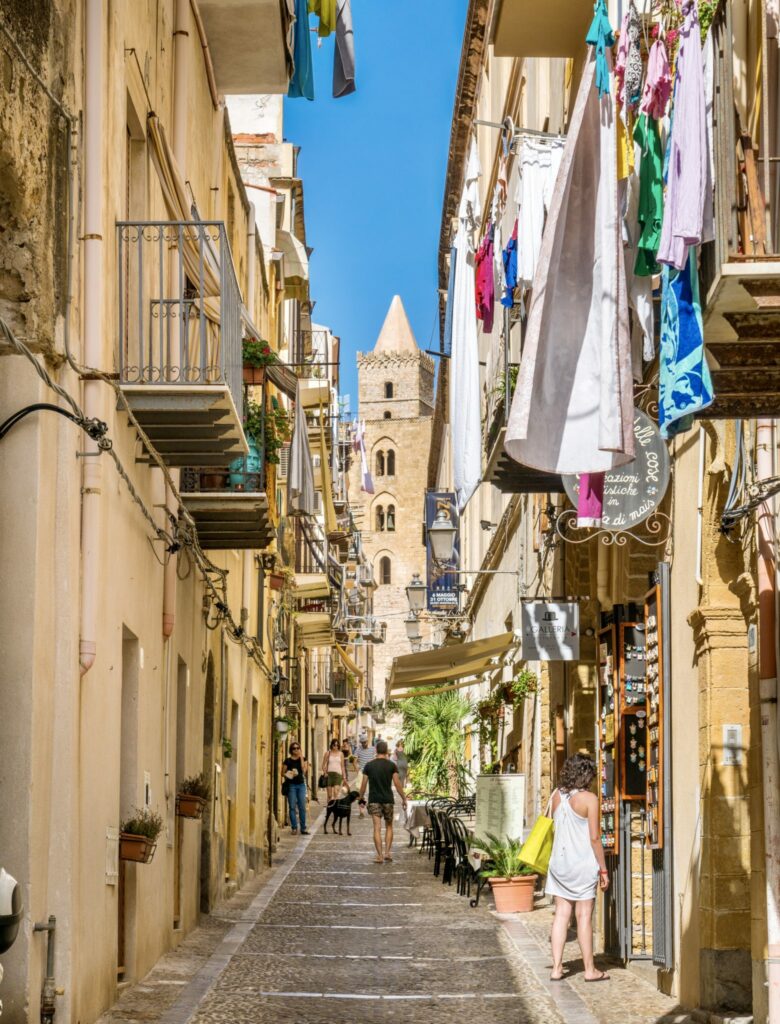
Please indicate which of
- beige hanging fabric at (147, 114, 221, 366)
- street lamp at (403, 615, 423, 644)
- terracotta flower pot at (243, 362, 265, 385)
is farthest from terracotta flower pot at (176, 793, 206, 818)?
street lamp at (403, 615, 423, 644)

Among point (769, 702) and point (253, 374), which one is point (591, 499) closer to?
point (769, 702)

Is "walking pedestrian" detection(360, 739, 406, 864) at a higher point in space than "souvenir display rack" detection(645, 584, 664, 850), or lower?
lower

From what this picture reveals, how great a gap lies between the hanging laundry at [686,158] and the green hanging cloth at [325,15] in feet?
28.2

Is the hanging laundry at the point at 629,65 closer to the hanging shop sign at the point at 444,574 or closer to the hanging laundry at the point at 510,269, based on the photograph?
the hanging laundry at the point at 510,269

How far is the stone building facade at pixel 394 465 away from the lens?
11606 centimetres

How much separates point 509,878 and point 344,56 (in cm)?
826

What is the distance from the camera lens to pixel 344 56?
55.0 ft

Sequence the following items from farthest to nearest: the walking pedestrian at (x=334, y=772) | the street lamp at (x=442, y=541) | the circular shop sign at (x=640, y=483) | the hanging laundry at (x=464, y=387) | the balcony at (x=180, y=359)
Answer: the walking pedestrian at (x=334, y=772) → the street lamp at (x=442, y=541) → the hanging laundry at (x=464, y=387) → the circular shop sign at (x=640, y=483) → the balcony at (x=180, y=359)

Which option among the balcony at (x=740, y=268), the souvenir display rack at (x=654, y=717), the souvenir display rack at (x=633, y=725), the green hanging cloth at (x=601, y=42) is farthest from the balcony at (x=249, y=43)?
the balcony at (x=740, y=268)

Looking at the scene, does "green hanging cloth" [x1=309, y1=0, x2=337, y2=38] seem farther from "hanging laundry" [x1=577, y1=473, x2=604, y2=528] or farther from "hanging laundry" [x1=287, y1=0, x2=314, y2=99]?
"hanging laundry" [x1=577, y1=473, x2=604, y2=528]

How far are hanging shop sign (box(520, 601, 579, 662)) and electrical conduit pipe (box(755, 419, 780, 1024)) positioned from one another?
23.0ft

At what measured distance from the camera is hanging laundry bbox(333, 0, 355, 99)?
660 inches

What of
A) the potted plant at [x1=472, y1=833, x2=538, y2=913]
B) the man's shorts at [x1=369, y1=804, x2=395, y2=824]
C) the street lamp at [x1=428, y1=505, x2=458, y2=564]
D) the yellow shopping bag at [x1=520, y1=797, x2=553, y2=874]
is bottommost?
the potted plant at [x1=472, y1=833, x2=538, y2=913]

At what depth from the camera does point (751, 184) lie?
7.57m
